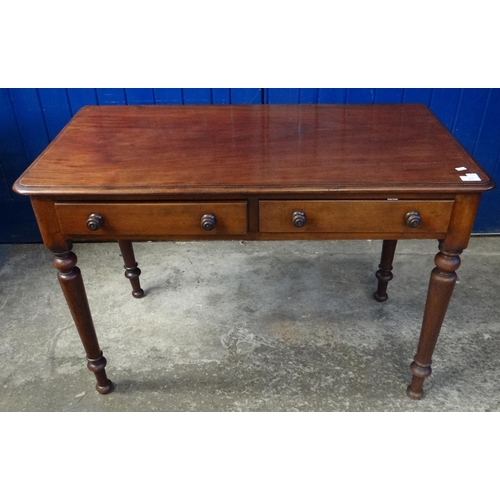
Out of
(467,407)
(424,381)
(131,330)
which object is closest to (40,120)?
(131,330)

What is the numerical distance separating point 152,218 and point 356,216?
2.17ft

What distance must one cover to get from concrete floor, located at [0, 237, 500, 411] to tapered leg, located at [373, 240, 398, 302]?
0.18ft

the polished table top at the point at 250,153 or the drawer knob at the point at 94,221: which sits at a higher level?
Answer: the polished table top at the point at 250,153

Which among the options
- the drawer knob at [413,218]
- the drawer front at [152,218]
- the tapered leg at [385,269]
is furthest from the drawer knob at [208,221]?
the tapered leg at [385,269]

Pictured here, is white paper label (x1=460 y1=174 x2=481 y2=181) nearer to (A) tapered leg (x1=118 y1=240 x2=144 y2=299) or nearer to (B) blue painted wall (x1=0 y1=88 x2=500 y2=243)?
(B) blue painted wall (x1=0 y1=88 x2=500 y2=243)

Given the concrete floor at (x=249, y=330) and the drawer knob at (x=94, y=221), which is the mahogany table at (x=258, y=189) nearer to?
the drawer knob at (x=94, y=221)

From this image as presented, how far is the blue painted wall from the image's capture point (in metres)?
2.64

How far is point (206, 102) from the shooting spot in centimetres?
268

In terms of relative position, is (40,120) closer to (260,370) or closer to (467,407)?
(260,370)

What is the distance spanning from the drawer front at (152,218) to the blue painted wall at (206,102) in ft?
4.15

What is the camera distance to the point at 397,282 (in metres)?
2.67

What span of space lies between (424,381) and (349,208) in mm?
965

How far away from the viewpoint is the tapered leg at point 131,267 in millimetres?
2395

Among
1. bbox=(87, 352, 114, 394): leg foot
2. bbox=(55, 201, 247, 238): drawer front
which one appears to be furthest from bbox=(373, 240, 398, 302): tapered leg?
bbox=(87, 352, 114, 394): leg foot
